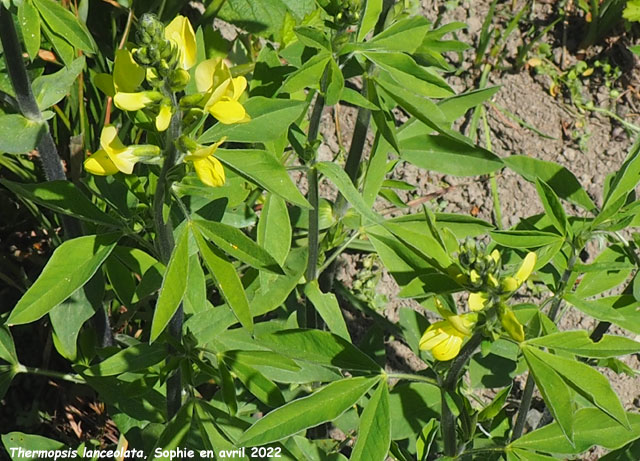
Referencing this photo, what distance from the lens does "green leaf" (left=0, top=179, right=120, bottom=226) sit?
1.46 metres

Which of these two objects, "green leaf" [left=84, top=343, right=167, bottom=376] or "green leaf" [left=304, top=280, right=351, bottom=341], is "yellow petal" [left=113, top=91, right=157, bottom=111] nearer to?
"green leaf" [left=84, top=343, right=167, bottom=376]

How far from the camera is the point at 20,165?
8.21ft

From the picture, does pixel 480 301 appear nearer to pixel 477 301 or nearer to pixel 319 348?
pixel 477 301

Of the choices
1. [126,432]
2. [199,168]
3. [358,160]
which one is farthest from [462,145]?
[126,432]

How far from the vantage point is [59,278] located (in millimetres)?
1423

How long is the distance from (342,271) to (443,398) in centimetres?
147

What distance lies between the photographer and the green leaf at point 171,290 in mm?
1226

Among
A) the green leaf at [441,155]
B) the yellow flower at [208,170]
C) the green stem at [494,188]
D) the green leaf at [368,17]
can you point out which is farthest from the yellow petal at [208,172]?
the green stem at [494,188]

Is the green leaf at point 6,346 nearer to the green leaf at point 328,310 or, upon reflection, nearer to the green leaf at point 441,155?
the green leaf at point 328,310

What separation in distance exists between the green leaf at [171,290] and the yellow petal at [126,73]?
0.28 metres

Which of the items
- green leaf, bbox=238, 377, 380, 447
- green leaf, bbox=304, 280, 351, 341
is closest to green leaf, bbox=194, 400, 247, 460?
green leaf, bbox=238, 377, 380, 447

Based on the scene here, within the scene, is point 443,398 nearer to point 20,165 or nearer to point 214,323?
point 214,323

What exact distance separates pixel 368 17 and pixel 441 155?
55 cm

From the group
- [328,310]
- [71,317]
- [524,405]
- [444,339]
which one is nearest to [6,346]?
[71,317]
